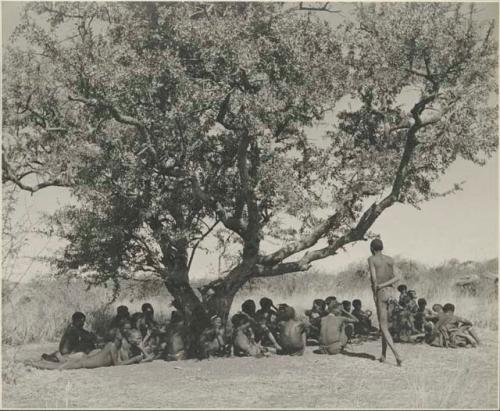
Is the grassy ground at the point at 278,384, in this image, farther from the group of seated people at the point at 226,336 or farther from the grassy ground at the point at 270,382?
the group of seated people at the point at 226,336

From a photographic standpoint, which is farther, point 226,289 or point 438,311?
point 438,311

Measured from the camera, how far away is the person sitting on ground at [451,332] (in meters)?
12.4

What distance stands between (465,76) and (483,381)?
5.18 meters

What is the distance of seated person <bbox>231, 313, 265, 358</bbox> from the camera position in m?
11.7

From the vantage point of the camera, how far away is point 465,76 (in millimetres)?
11742

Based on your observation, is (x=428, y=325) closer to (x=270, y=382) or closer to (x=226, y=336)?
(x=226, y=336)

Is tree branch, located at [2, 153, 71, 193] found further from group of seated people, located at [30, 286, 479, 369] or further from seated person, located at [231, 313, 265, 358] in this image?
seated person, located at [231, 313, 265, 358]

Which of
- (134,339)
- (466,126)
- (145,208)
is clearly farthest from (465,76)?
(134,339)

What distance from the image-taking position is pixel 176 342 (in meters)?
11.9

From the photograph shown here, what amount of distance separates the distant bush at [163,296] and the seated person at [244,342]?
9.44ft

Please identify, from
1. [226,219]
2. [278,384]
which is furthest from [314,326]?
[278,384]

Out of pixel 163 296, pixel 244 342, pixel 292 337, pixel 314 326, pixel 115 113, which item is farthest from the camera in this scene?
pixel 163 296

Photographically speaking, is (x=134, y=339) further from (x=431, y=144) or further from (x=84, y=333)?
(x=431, y=144)

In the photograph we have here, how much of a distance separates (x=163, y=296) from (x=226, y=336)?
16798 millimetres
